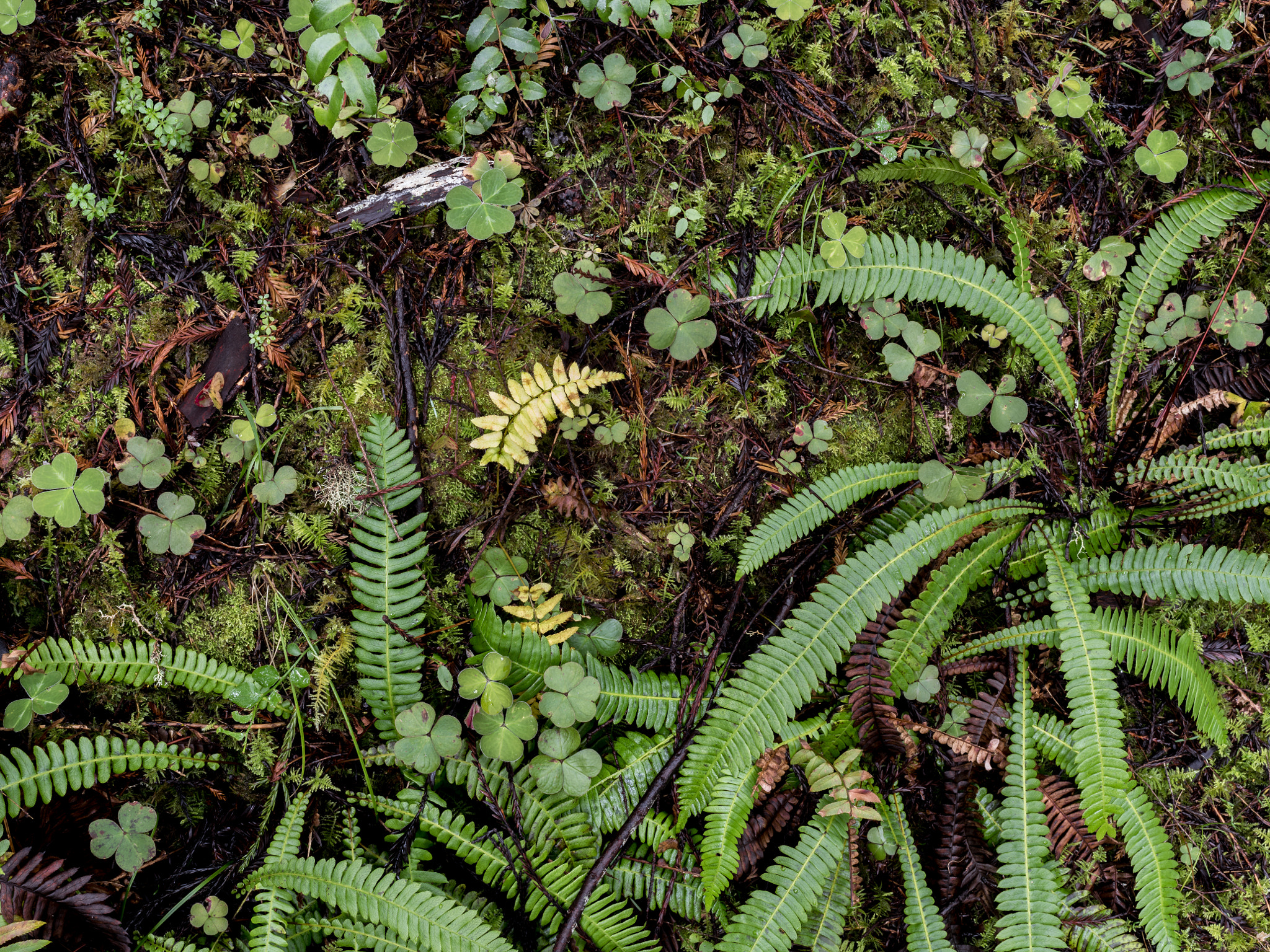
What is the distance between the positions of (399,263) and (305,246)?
1.38 feet

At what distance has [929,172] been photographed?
334 centimetres

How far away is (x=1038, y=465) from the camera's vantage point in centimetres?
333

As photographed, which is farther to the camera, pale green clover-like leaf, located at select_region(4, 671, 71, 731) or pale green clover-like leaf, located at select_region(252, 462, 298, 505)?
pale green clover-like leaf, located at select_region(252, 462, 298, 505)

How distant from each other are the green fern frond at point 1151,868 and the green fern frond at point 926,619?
96cm

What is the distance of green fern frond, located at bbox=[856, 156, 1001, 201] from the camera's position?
3324 mm

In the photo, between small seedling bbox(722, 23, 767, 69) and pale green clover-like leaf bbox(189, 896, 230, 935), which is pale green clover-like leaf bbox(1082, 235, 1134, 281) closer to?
small seedling bbox(722, 23, 767, 69)

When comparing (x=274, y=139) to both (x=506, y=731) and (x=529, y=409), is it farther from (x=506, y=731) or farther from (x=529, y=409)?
(x=506, y=731)

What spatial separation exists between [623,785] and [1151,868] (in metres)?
2.24

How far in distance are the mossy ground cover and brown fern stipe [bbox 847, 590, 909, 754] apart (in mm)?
112

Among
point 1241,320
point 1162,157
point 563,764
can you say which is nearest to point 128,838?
point 563,764

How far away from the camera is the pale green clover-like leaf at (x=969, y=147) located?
344 cm

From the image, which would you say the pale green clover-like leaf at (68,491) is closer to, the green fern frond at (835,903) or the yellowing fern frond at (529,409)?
the yellowing fern frond at (529,409)

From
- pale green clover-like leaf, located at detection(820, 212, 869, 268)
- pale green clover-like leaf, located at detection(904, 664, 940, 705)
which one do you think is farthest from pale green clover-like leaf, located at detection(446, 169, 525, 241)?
pale green clover-like leaf, located at detection(904, 664, 940, 705)

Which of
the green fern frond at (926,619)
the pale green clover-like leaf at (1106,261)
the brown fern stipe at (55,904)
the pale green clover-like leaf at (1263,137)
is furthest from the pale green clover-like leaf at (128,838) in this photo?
the pale green clover-like leaf at (1263,137)
